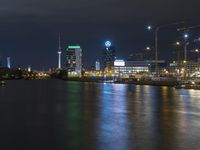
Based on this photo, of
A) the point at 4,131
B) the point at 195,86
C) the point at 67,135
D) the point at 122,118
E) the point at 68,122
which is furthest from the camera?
the point at 195,86

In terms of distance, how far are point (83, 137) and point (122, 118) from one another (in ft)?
24.9

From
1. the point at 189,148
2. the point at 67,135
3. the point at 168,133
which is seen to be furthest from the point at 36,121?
the point at 189,148

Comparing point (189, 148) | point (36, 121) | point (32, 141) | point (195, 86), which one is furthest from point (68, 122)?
point (195, 86)

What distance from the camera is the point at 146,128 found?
19656 mm

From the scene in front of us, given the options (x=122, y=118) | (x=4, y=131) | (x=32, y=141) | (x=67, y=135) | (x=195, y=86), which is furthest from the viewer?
(x=195, y=86)

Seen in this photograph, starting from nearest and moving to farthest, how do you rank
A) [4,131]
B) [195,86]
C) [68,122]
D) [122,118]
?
[4,131]
[68,122]
[122,118]
[195,86]

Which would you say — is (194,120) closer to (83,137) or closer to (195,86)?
(83,137)

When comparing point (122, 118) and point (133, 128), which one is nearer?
point (133, 128)

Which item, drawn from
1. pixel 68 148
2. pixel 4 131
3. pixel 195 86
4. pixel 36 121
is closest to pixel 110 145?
pixel 68 148

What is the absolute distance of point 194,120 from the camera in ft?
76.1

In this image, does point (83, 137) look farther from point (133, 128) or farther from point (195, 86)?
point (195, 86)

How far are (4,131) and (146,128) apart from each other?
6.55m

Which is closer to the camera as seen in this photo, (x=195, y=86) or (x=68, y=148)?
(x=68, y=148)

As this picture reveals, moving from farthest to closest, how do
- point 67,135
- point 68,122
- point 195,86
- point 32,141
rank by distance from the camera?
point 195,86 < point 68,122 < point 67,135 < point 32,141
